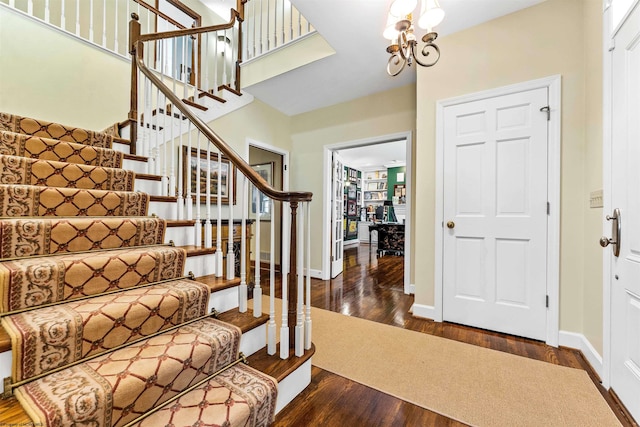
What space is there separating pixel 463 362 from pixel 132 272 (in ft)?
7.04

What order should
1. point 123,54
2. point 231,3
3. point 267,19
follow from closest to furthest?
point 123,54
point 267,19
point 231,3

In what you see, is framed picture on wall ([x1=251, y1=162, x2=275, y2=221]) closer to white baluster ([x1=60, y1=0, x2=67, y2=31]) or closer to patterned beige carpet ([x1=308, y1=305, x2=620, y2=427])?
white baluster ([x1=60, y1=0, x2=67, y2=31])

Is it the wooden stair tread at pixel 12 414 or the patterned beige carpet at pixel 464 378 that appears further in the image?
the patterned beige carpet at pixel 464 378

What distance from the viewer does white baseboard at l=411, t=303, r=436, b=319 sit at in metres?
2.50

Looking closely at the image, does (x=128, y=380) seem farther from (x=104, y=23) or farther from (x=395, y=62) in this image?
(x=104, y=23)

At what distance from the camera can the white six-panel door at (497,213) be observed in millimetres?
A: 2111

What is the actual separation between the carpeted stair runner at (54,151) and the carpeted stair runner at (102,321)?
0.02 meters

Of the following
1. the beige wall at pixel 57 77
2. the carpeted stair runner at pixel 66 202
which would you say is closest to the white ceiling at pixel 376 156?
the beige wall at pixel 57 77

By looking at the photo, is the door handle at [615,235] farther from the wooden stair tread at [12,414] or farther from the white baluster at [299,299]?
the wooden stair tread at [12,414]

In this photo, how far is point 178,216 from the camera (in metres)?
1.93

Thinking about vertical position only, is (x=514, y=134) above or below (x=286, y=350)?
above

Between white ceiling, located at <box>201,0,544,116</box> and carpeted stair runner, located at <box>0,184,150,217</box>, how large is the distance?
82.5 inches

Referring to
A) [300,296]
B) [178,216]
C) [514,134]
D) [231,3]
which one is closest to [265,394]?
[300,296]

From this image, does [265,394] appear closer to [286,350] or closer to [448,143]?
[286,350]
